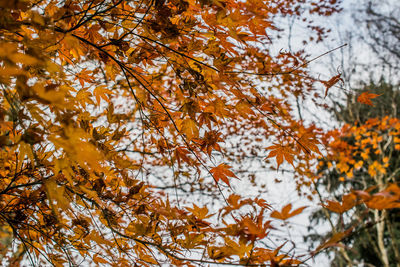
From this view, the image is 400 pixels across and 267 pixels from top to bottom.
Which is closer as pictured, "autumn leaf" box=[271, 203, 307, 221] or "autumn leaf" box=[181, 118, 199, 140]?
"autumn leaf" box=[271, 203, 307, 221]

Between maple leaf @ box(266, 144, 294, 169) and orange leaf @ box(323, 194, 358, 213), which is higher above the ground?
maple leaf @ box(266, 144, 294, 169)

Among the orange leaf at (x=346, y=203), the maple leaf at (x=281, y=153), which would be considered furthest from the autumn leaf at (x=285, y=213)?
the maple leaf at (x=281, y=153)

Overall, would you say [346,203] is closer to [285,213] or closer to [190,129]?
[285,213]

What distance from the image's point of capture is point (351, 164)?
7.44m

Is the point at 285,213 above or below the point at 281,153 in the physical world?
below

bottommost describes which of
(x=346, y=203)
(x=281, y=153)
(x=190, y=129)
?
(x=346, y=203)

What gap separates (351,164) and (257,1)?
25.2 ft

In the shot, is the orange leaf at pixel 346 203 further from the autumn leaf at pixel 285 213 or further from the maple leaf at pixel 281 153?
the maple leaf at pixel 281 153

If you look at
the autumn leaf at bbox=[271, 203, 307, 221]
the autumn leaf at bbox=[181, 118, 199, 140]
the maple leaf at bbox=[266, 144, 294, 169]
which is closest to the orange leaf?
the autumn leaf at bbox=[271, 203, 307, 221]

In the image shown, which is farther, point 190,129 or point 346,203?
point 190,129

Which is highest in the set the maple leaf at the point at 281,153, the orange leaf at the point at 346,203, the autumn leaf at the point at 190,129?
the autumn leaf at the point at 190,129

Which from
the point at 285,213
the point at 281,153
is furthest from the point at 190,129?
the point at 285,213

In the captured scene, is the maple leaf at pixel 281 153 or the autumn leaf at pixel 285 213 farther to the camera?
the maple leaf at pixel 281 153

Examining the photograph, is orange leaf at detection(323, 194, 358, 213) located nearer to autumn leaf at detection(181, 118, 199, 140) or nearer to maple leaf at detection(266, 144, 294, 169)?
maple leaf at detection(266, 144, 294, 169)
